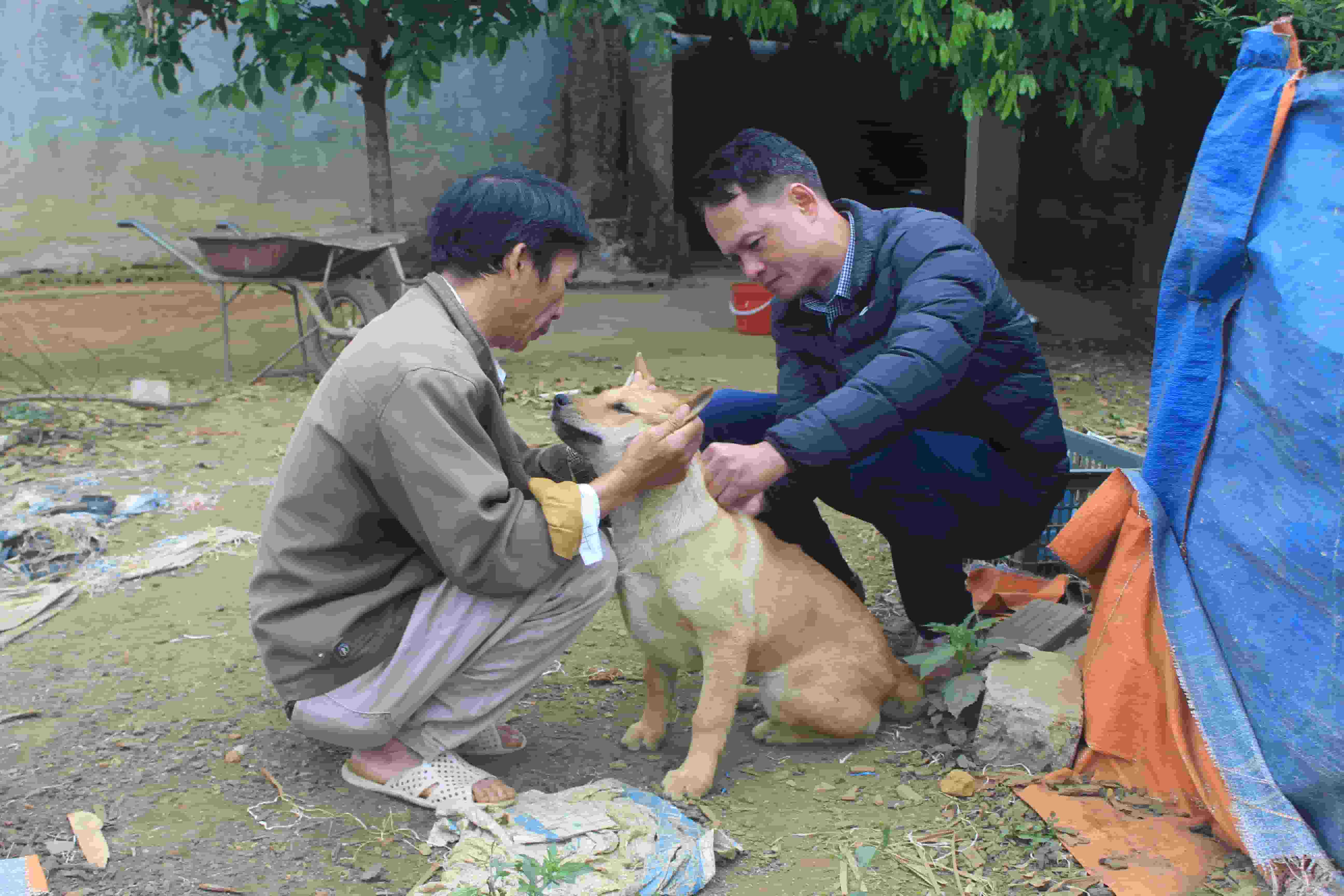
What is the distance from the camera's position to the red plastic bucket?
366 inches

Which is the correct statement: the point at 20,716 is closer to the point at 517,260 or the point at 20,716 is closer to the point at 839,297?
the point at 517,260

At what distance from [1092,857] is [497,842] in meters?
1.37

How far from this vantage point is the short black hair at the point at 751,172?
10.4ft

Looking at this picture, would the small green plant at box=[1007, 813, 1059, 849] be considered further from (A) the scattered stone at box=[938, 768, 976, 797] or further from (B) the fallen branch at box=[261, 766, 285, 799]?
(B) the fallen branch at box=[261, 766, 285, 799]

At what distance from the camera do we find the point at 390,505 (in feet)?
8.60

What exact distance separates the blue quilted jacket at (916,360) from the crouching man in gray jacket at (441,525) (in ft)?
1.61

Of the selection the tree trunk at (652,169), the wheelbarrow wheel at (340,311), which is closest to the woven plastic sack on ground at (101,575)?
the wheelbarrow wheel at (340,311)

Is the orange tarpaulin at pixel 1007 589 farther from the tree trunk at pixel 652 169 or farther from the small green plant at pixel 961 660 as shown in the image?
the tree trunk at pixel 652 169

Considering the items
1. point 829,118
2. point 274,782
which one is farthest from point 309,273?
point 829,118

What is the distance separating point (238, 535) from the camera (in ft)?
15.6

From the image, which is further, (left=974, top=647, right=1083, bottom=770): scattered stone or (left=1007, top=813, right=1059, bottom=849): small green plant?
(left=974, top=647, right=1083, bottom=770): scattered stone

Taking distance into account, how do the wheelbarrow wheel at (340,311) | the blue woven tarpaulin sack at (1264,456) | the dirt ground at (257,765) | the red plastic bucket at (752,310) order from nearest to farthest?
1. the blue woven tarpaulin sack at (1264,456)
2. the dirt ground at (257,765)
3. the wheelbarrow wheel at (340,311)
4. the red plastic bucket at (752,310)

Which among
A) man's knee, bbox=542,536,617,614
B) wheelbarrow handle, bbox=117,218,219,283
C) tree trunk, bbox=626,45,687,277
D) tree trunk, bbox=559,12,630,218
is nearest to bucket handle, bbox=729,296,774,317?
tree trunk, bbox=626,45,687,277

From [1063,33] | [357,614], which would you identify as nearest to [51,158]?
[1063,33]
